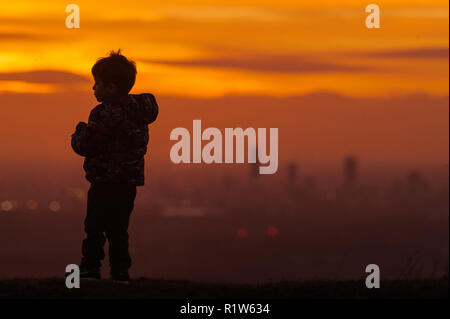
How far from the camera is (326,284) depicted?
10.7 metres

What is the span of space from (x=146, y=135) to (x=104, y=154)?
1.50ft

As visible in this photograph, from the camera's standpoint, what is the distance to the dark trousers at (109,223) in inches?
379

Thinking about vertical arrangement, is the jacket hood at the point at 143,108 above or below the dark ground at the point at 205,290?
above

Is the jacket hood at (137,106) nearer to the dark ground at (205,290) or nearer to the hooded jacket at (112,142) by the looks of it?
the hooded jacket at (112,142)

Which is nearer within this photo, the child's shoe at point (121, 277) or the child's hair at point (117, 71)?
the child's hair at point (117, 71)

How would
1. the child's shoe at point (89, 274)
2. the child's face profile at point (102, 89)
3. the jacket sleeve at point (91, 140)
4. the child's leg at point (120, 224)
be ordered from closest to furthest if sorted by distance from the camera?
the jacket sleeve at point (91, 140) → the child's face profile at point (102, 89) → the child's leg at point (120, 224) → the child's shoe at point (89, 274)

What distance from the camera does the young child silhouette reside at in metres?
9.48

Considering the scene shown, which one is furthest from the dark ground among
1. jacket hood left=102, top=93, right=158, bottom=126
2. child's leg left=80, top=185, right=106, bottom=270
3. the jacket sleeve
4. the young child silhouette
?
jacket hood left=102, top=93, right=158, bottom=126

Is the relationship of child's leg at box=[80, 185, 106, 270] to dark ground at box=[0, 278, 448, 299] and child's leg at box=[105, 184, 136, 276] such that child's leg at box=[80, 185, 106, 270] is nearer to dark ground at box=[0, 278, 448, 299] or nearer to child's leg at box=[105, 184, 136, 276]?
child's leg at box=[105, 184, 136, 276]

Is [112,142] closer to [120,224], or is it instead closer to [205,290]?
[120,224]

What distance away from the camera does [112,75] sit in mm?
9508

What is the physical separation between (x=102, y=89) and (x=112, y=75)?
168mm

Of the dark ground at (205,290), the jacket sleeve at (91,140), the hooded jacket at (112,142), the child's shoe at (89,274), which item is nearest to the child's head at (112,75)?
the hooded jacket at (112,142)

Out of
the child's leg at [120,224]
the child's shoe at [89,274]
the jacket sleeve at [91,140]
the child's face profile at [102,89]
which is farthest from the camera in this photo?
the child's shoe at [89,274]
